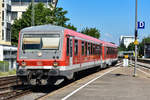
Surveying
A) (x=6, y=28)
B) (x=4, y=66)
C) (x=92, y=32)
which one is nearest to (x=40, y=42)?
(x=4, y=66)

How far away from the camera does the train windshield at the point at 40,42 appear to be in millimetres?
13109

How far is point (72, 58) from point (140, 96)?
15.4 ft

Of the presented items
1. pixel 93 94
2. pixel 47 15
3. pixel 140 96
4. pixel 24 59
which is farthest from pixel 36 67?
pixel 47 15

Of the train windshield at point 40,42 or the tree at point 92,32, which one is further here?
the tree at point 92,32

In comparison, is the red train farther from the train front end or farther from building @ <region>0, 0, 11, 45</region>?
building @ <region>0, 0, 11, 45</region>

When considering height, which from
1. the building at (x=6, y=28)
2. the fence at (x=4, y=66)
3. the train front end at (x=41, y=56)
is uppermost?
the building at (x=6, y=28)

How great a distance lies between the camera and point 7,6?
147 feet

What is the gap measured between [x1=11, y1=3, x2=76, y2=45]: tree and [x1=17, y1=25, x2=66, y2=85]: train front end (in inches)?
1111

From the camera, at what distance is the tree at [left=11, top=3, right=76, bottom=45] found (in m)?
42.0

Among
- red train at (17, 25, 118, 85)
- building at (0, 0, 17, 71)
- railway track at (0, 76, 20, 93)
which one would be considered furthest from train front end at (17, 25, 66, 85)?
building at (0, 0, 17, 71)

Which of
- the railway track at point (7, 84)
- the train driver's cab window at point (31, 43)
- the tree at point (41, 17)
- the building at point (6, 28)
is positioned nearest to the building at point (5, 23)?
the building at point (6, 28)

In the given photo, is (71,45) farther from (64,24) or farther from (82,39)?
(64,24)

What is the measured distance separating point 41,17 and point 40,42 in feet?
96.3

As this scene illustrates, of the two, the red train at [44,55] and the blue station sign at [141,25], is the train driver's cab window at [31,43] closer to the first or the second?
the red train at [44,55]
